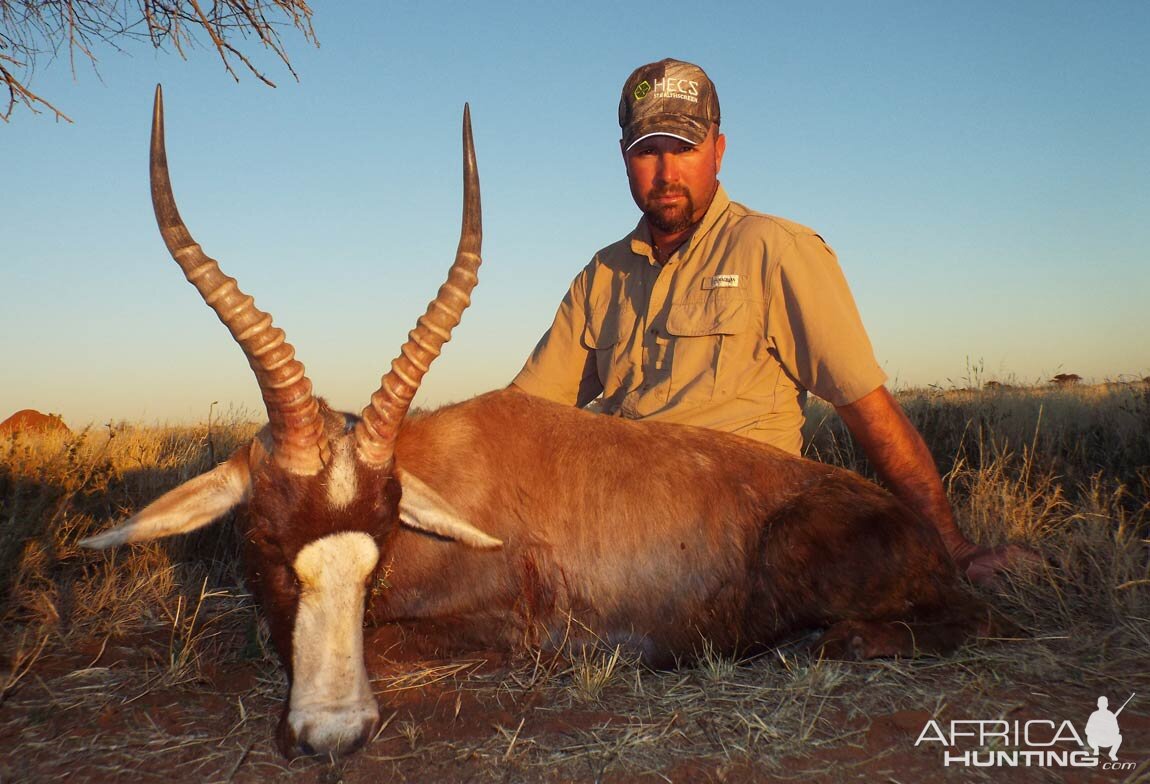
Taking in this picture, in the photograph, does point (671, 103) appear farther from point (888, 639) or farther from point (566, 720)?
point (566, 720)

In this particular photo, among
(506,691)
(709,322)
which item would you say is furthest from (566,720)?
(709,322)

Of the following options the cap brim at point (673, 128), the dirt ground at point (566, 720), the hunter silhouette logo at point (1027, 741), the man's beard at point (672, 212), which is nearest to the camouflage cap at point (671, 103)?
the cap brim at point (673, 128)

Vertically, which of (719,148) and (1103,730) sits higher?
(719,148)

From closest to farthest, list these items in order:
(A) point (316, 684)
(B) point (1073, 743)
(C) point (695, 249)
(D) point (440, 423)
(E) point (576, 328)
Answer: (B) point (1073, 743), (A) point (316, 684), (D) point (440, 423), (C) point (695, 249), (E) point (576, 328)

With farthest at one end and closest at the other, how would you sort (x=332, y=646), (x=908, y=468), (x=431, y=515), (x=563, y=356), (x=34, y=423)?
(x=34, y=423) → (x=563, y=356) → (x=908, y=468) → (x=431, y=515) → (x=332, y=646)

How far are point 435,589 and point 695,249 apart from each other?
2731mm

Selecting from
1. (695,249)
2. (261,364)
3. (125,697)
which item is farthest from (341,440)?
(695,249)

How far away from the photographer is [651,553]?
4066 mm

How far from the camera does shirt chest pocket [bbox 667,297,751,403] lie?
4953 mm

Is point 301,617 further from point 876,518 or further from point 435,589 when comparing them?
point 876,518

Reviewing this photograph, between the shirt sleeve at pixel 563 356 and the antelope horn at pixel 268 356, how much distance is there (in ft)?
9.11

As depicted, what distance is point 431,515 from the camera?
369cm

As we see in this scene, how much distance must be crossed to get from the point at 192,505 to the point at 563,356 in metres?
3.05

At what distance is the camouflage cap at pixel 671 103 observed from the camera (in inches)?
214
